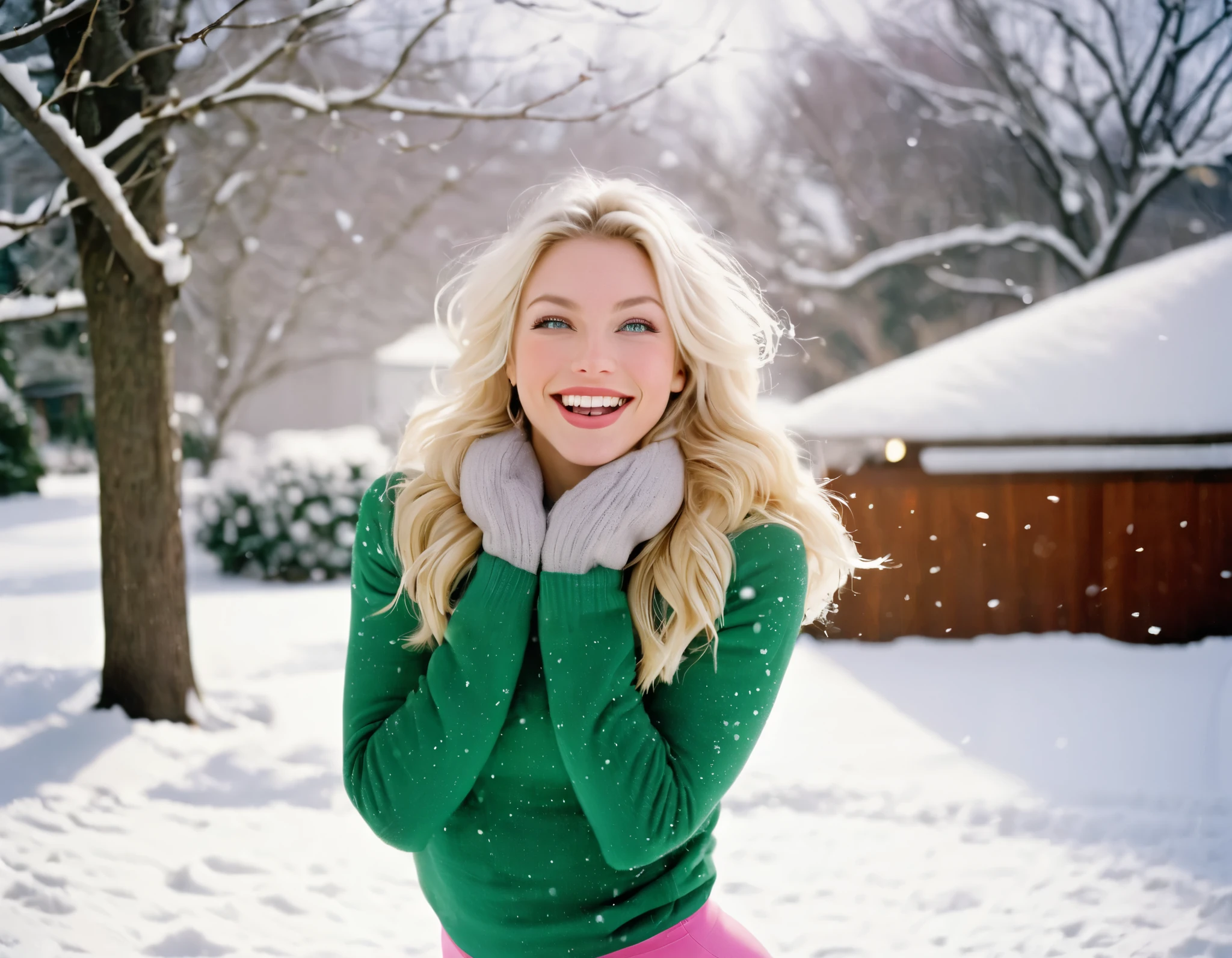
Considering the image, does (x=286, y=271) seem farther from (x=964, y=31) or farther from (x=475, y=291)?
(x=475, y=291)

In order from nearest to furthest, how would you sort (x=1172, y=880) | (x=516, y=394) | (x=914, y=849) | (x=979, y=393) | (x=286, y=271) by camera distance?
(x=516, y=394) < (x=1172, y=880) < (x=914, y=849) < (x=979, y=393) < (x=286, y=271)

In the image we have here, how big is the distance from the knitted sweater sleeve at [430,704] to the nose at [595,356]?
0.40 meters

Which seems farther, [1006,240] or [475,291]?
[1006,240]

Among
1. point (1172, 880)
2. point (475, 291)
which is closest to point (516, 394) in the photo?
A: point (475, 291)

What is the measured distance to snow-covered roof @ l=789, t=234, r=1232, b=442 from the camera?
7660mm

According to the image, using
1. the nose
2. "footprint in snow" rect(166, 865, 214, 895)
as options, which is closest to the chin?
the nose

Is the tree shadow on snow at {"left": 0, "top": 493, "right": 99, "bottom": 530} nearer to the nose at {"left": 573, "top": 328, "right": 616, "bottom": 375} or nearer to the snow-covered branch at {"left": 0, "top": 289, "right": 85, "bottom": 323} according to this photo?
the snow-covered branch at {"left": 0, "top": 289, "right": 85, "bottom": 323}

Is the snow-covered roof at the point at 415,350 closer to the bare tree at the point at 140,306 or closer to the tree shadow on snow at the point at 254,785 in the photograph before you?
the bare tree at the point at 140,306

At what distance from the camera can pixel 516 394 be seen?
223 cm

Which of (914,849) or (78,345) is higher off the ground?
(78,345)

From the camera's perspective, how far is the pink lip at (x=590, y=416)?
188cm

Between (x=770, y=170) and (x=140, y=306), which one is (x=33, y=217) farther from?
(x=770, y=170)

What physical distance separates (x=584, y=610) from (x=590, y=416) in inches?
15.4

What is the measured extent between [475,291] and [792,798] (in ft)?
12.8
